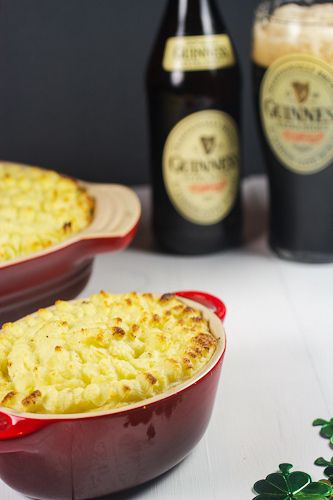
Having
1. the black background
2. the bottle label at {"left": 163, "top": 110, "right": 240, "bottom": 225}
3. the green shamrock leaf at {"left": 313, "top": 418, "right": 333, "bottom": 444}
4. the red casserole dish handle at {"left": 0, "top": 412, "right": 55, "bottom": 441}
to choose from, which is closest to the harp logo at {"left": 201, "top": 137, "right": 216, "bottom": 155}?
the bottle label at {"left": 163, "top": 110, "right": 240, "bottom": 225}

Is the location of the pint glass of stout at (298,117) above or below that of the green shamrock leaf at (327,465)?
above

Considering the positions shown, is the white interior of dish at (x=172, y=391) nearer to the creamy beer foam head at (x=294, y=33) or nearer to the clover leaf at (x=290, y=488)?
the clover leaf at (x=290, y=488)

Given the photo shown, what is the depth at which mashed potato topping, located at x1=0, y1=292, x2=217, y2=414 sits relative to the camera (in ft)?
2.45

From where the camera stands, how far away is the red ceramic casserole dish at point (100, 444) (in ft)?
2.36

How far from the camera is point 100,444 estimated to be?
2.40 feet

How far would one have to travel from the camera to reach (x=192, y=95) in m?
1.25

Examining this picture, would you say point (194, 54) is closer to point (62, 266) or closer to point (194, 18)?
point (194, 18)

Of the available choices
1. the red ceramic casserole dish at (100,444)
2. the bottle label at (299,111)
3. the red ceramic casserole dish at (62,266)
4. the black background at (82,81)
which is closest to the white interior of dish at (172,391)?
the red ceramic casserole dish at (100,444)

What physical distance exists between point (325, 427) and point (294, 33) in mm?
535

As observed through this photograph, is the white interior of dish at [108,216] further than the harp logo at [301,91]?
No

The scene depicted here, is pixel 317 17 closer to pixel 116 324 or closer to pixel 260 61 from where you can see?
pixel 260 61

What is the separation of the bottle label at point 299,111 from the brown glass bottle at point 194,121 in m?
0.06

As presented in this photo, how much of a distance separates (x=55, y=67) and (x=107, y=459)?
0.95 metres

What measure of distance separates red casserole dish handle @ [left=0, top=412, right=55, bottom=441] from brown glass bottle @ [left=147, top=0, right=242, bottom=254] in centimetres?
63
